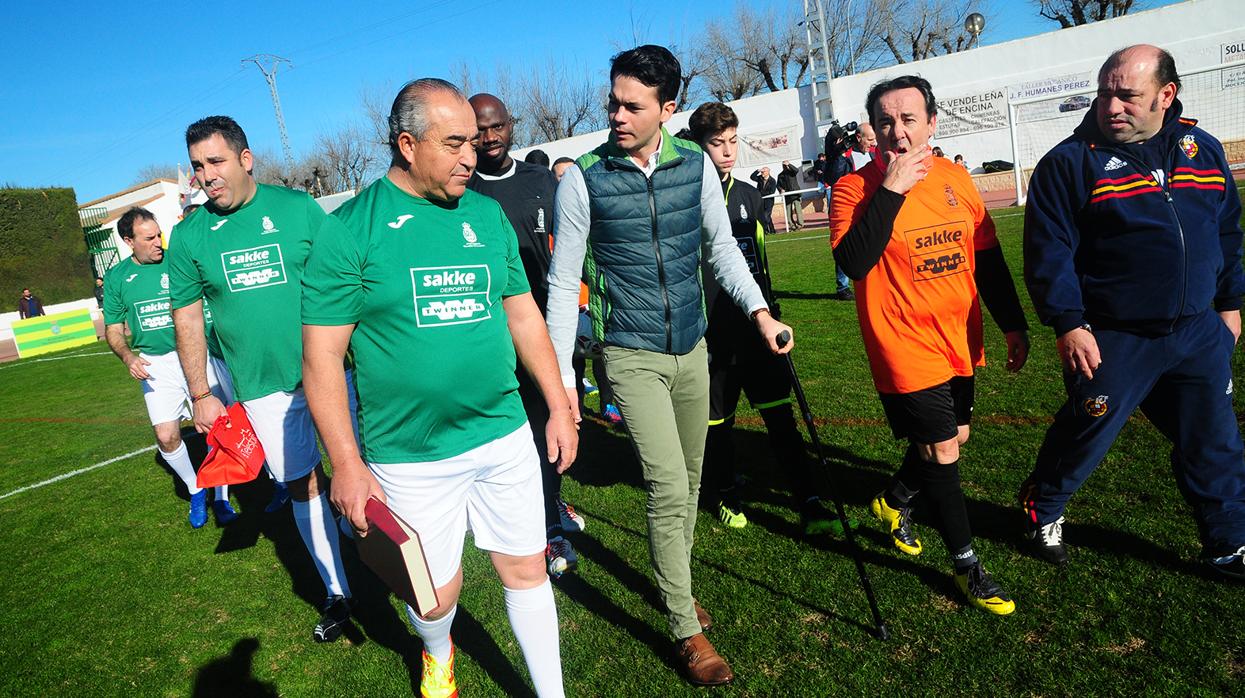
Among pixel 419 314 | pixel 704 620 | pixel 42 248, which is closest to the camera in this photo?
pixel 419 314

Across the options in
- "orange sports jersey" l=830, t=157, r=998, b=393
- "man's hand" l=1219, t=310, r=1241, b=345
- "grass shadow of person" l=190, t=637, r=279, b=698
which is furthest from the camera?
"grass shadow of person" l=190, t=637, r=279, b=698

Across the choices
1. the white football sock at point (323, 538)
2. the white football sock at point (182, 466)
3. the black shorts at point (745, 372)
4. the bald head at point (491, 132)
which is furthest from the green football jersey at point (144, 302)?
the black shorts at point (745, 372)

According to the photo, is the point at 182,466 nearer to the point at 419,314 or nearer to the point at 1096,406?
the point at 419,314

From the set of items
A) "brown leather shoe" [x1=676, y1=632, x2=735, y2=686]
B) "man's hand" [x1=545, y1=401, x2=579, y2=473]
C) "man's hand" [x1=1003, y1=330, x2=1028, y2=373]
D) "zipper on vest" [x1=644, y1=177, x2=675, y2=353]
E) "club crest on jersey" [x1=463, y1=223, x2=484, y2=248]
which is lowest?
"brown leather shoe" [x1=676, y1=632, x2=735, y2=686]

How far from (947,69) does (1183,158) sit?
87.6 ft

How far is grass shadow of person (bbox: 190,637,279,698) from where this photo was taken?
3.60 meters

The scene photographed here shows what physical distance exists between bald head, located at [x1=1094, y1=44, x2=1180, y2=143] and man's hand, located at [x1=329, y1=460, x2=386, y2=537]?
3.18 m

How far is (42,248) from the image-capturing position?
3070 cm

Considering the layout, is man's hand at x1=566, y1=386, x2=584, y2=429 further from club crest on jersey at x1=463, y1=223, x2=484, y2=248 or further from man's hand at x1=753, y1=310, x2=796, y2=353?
man's hand at x1=753, y1=310, x2=796, y2=353

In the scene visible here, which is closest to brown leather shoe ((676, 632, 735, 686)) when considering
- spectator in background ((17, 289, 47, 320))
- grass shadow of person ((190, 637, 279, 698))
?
grass shadow of person ((190, 637, 279, 698))

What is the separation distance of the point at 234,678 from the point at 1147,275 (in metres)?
4.59

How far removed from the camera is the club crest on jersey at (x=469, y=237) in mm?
2572

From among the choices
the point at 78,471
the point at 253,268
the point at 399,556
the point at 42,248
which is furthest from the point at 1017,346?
the point at 42,248

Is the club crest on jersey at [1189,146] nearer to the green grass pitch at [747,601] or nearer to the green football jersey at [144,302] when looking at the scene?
the green grass pitch at [747,601]
